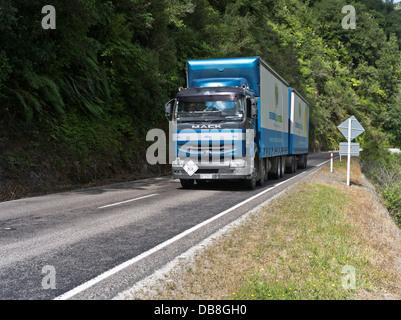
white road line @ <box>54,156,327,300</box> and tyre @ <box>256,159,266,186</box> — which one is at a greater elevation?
tyre @ <box>256,159,266,186</box>

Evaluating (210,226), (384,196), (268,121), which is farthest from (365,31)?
(210,226)

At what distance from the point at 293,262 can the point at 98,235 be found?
328cm

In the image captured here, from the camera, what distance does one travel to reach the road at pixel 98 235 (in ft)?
15.0

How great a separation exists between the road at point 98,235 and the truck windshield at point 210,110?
7.57 feet

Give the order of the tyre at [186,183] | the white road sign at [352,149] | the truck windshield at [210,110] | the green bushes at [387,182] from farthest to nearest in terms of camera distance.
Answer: the green bushes at [387,182]
the white road sign at [352,149]
the tyre at [186,183]
the truck windshield at [210,110]

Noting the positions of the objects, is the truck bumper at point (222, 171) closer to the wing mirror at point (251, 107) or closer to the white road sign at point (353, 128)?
the wing mirror at point (251, 107)

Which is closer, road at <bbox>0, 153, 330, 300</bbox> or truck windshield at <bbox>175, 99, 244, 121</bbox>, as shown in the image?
road at <bbox>0, 153, 330, 300</bbox>

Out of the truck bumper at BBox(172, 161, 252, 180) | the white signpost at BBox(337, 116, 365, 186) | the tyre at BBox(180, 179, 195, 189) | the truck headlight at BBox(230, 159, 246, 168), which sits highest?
the white signpost at BBox(337, 116, 365, 186)

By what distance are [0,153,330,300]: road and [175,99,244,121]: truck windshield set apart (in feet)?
7.57

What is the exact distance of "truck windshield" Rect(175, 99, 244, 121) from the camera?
12.2 m

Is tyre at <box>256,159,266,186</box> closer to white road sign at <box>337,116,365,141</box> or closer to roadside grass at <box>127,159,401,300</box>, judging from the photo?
white road sign at <box>337,116,365,141</box>

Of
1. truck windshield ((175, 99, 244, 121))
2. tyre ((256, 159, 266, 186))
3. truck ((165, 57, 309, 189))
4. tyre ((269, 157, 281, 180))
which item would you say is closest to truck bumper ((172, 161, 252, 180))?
truck ((165, 57, 309, 189))

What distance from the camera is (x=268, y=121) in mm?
15094

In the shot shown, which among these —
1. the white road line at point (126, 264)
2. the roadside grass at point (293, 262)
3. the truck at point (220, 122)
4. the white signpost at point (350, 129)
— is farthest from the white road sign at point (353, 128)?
the white road line at point (126, 264)
